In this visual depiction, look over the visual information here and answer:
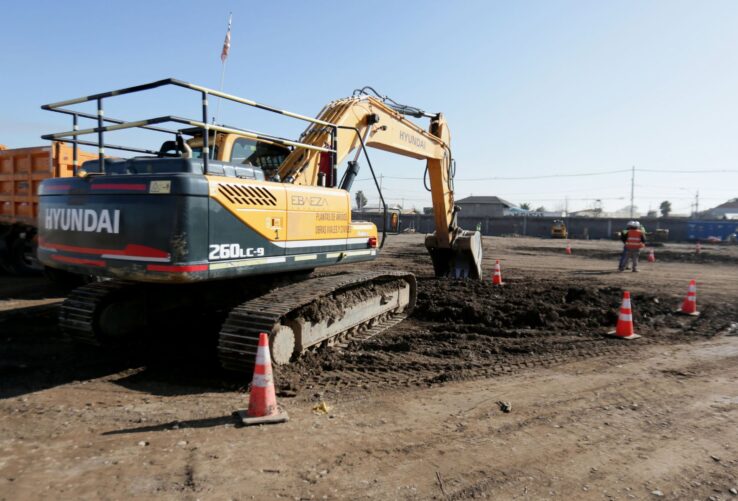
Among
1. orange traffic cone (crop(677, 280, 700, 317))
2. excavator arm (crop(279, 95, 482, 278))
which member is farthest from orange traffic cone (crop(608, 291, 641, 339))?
excavator arm (crop(279, 95, 482, 278))

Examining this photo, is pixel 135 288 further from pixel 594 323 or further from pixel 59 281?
pixel 594 323

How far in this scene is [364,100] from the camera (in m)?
7.71

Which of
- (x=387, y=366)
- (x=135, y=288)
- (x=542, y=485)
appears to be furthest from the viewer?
(x=135, y=288)

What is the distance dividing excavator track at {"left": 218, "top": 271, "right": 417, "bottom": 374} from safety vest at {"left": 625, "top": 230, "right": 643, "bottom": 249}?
11233mm

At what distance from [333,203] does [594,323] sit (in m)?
4.49

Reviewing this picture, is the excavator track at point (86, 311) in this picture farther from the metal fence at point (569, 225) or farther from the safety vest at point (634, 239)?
the metal fence at point (569, 225)

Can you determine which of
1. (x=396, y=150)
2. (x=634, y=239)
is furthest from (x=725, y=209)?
(x=396, y=150)

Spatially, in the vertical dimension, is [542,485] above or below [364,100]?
below

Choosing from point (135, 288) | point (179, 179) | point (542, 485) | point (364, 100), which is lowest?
point (542, 485)

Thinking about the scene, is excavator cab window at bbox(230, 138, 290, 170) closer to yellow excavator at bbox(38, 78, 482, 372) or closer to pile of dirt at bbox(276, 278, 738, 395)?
yellow excavator at bbox(38, 78, 482, 372)

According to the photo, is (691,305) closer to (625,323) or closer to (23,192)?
(625,323)

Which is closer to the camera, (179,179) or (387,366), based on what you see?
(179,179)

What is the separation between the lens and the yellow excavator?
13.9ft

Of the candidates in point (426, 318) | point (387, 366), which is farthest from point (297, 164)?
point (426, 318)
